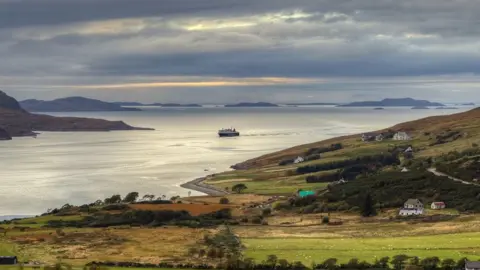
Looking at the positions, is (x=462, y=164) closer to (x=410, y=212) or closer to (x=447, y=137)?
(x=410, y=212)

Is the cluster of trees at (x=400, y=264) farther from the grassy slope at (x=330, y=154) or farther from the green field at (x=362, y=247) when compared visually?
the grassy slope at (x=330, y=154)

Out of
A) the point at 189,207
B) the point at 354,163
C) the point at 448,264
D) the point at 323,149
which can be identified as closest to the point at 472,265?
the point at 448,264

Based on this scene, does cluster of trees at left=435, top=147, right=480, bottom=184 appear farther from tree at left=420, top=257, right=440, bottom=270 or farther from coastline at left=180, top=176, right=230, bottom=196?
tree at left=420, top=257, right=440, bottom=270

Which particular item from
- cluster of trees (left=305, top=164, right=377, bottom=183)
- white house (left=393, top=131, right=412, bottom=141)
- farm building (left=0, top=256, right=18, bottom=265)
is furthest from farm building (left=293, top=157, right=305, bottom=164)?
farm building (left=0, top=256, right=18, bottom=265)

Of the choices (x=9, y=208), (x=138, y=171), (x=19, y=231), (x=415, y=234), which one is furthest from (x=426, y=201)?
(x=138, y=171)

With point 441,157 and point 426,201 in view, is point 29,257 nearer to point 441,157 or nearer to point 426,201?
point 426,201

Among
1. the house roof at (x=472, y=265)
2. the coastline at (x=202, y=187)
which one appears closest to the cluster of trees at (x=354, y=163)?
the coastline at (x=202, y=187)
